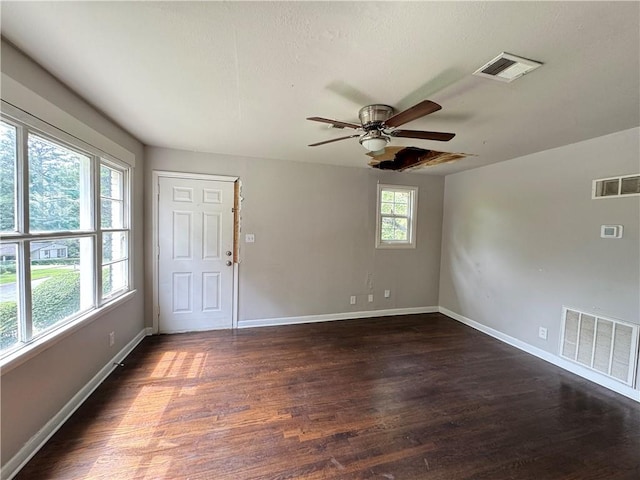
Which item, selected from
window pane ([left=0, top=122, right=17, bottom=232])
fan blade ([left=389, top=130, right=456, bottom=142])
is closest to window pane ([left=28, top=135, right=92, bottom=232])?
window pane ([left=0, top=122, right=17, bottom=232])

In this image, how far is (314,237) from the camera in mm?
4234

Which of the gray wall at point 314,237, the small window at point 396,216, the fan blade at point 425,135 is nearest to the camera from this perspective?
the fan blade at point 425,135

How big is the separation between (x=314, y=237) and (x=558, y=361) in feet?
10.6

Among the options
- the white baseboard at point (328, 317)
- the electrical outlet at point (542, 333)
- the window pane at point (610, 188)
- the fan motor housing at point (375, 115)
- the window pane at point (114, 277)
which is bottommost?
the white baseboard at point (328, 317)

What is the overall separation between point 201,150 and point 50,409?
2892 mm

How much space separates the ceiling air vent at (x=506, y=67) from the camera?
4.99ft

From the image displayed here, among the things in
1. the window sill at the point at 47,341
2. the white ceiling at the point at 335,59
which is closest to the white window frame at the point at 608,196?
the white ceiling at the point at 335,59

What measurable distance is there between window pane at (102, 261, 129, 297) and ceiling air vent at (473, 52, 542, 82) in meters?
3.39

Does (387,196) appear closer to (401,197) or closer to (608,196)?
(401,197)

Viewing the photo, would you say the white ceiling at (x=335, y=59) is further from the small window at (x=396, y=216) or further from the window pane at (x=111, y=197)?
the small window at (x=396, y=216)

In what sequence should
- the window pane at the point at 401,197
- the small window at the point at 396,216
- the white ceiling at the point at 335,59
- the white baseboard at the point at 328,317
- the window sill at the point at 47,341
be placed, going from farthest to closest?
the window pane at the point at 401,197 < the small window at the point at 396,216 < the white baseboard at the point at 328,317 < the window sill at the point at 47,341 < the white ceiling at the point at 335,59

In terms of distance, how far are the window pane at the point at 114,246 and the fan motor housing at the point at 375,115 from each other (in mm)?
2574

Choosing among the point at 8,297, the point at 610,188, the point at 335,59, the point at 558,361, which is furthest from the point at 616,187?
the point at 8,297

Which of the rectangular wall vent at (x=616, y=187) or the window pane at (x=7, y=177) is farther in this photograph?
the rectangular wall vent at (x=616, y=187)
